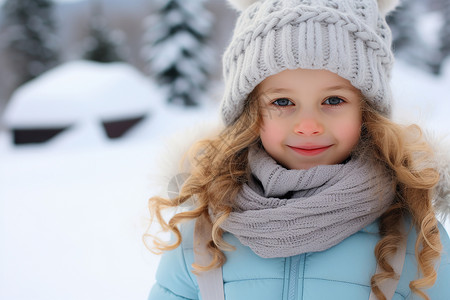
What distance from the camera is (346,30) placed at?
44.7 inches

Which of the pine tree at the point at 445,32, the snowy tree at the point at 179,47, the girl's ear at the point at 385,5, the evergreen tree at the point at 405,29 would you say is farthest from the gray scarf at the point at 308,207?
the evergreen tree at the point at 405,29

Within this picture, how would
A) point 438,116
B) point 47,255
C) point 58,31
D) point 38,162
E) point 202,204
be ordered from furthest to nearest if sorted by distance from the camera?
point 58,31 < point 38,162 < point 438,116 < point 47,255 < point 202,204

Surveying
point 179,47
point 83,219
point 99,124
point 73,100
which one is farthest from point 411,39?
point 83,219

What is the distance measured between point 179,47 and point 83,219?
10318mm

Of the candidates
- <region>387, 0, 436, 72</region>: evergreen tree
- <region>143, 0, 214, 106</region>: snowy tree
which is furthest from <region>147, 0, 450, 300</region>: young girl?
<region>387, 0, 436, 72</region>: evergreen tree

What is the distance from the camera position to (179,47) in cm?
1291

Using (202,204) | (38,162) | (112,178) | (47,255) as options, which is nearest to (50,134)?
Result: (38,162)

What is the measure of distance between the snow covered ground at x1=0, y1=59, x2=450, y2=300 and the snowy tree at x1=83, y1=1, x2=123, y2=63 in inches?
350

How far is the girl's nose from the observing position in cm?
113

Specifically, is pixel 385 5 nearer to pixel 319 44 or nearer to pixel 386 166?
pixel 319 44

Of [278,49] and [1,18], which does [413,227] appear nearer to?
[278,49]

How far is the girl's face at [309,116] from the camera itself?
114 cm

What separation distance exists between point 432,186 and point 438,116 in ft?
15.8

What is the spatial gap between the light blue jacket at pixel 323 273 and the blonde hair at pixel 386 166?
0.11ft
